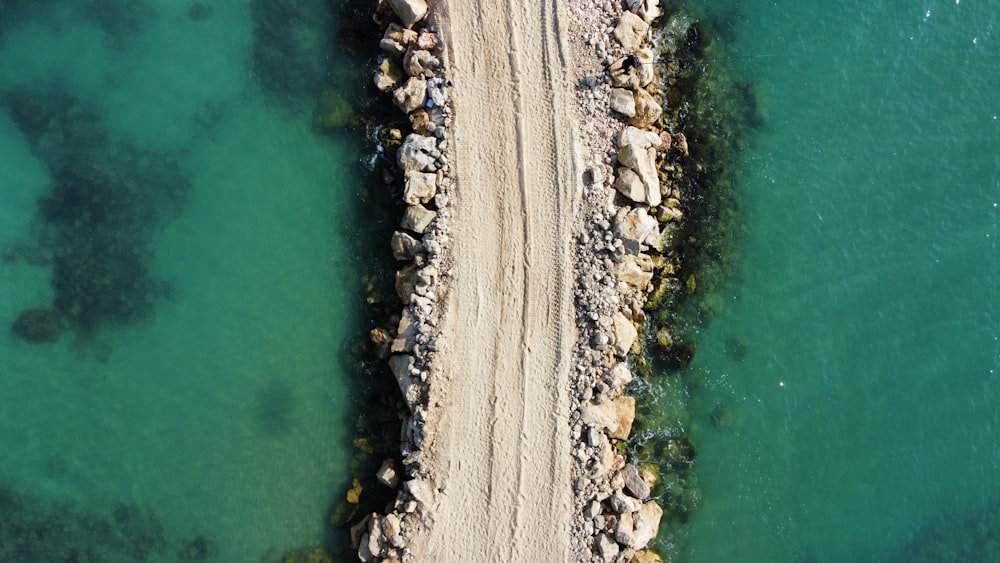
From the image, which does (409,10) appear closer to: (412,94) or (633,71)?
(412,94)

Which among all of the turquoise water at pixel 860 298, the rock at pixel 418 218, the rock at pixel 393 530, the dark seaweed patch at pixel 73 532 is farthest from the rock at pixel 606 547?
the dark seaweed patch at pixel 73 532

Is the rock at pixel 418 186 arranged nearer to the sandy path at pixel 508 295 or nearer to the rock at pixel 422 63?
the sandy path at pixel 508 295

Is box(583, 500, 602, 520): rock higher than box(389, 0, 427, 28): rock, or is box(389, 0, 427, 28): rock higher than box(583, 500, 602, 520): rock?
box(389, 0, 427, 28): rock

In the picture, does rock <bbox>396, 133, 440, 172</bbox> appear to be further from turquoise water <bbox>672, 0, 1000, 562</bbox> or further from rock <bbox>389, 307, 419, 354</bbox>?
turquoise water <bbox>672, 0, 1000, 562</bbox>

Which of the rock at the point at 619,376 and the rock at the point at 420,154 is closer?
the rock at the point at 619,376

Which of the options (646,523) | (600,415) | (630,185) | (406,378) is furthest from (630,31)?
(646,523)

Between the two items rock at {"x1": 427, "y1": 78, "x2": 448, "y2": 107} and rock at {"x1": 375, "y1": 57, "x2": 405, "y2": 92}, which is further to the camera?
rock at {"x1": 375, "y1": 57, "x2": 405, "y2": 92}

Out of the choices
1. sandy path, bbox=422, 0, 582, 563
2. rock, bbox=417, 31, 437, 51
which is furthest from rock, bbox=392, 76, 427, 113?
sandy path, bbox=422, 0, 582, 563
